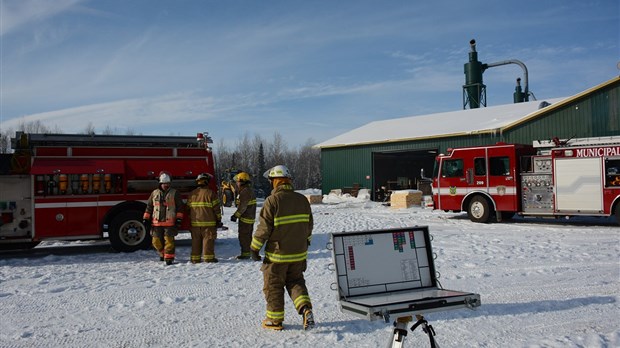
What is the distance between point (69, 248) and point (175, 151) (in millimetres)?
3732

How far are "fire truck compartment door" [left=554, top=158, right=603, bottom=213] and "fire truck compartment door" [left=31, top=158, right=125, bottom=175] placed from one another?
1271cm

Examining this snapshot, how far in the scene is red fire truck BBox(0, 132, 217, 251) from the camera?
419 inches

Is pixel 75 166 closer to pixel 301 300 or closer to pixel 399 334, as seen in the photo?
pixel 301 300

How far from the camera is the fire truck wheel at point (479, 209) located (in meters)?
17.2

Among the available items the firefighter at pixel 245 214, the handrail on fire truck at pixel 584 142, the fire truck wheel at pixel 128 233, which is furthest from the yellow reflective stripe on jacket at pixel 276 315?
the handrail on fire truck at pixel 584 142

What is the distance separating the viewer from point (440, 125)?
31047mm

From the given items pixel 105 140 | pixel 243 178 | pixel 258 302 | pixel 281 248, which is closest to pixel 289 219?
pixel 281 248

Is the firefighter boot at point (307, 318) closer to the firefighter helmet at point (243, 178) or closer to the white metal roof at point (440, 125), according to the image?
the firefighter helmet at point (243, 178)

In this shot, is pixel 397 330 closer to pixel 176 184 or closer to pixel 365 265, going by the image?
pixel 365 265

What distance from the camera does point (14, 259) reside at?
10875 mm

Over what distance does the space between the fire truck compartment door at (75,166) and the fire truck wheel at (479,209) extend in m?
11.7

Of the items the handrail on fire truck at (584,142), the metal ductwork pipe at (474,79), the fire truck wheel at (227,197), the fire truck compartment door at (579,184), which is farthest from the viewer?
the metal ductwork pipe at (474,79)

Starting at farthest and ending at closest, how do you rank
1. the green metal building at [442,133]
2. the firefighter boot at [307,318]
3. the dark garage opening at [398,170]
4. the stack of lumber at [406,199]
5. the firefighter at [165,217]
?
the dark garage opening at [398,170] < the stack of lumber at [406,199] < the green metal building at [442,133] < the firefighter at [165,217] < the firefighter boot at [307,318]

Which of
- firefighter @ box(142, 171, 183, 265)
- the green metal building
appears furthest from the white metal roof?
firefighter @ box(142, 171, 183, 265)
